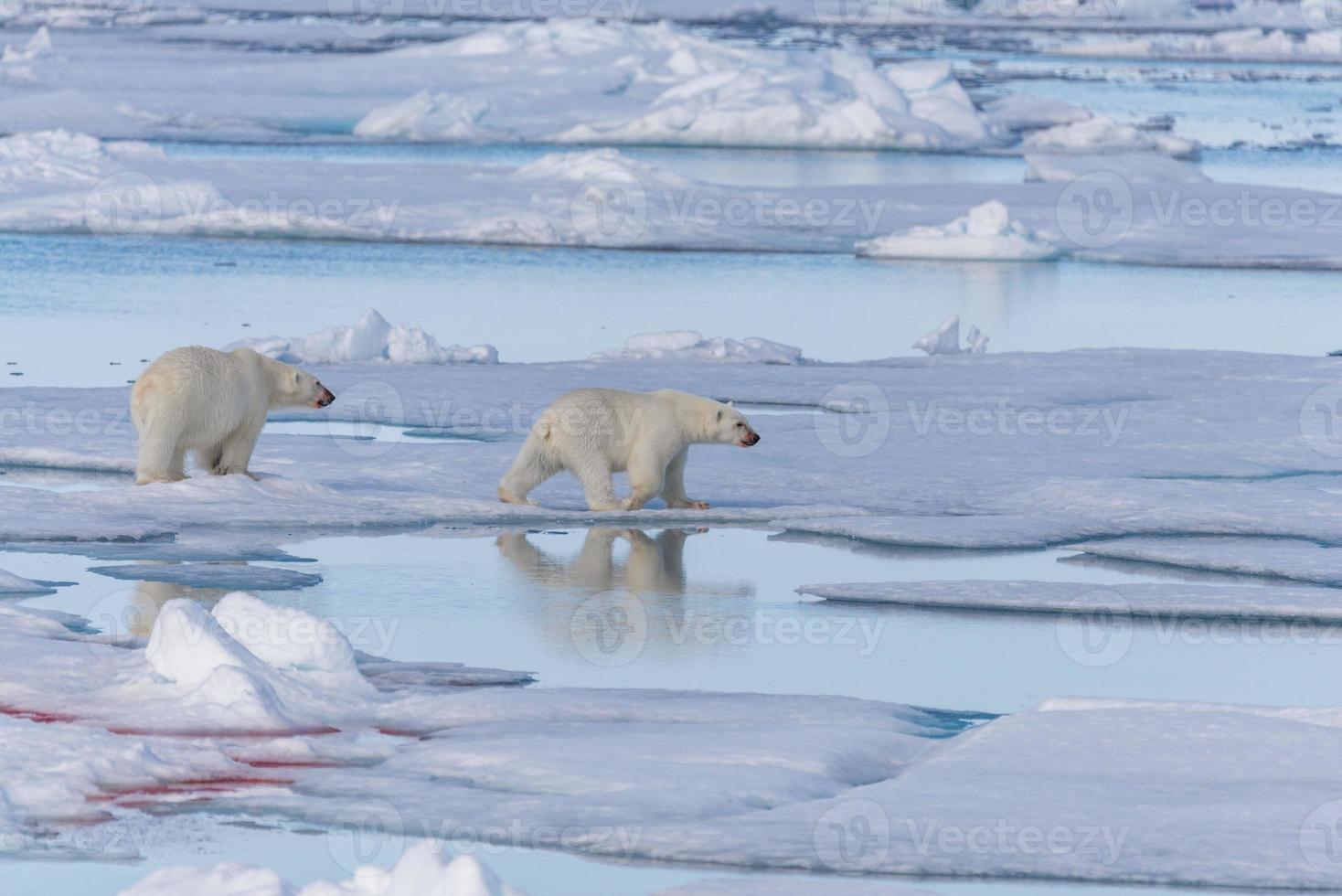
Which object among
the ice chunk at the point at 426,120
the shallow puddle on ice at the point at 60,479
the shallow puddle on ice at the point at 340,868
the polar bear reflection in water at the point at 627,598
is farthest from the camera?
the ice chunk at the point at 426,120

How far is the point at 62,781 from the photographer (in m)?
4.42

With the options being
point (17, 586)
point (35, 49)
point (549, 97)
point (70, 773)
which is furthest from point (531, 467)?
point (35, 49)

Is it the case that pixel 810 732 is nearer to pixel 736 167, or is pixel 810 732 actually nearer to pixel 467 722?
pixel 467 722

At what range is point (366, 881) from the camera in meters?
3.60

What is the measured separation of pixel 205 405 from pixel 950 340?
617 centimetres

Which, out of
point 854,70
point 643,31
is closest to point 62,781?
point 854,70

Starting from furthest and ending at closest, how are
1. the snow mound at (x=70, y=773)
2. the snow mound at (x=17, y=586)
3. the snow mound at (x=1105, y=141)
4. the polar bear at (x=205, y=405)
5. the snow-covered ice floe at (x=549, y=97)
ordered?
the snow-covered ice floe at (x=549, y=97), the snow mound at (x=1105, y=141), the polar bear at (x=205, y=405), the snow mound at (x=17, y=586), the snow mound at (x=70, y=773)

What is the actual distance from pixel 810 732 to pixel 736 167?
1746cm

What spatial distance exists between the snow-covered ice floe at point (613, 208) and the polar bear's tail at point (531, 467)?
30.6ft

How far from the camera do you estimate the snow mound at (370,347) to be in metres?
11.5

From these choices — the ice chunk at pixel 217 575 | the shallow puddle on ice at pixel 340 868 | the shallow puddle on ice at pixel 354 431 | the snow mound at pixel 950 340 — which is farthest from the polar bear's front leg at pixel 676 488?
the snow mound at pixel 950 340

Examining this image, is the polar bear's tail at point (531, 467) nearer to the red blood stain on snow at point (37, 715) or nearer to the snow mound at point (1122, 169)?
the red blood stain on snow at point (37, 715)

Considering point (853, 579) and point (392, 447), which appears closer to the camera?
point (853, 579)

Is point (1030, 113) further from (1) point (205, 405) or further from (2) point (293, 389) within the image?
(1) point (205, 405)
